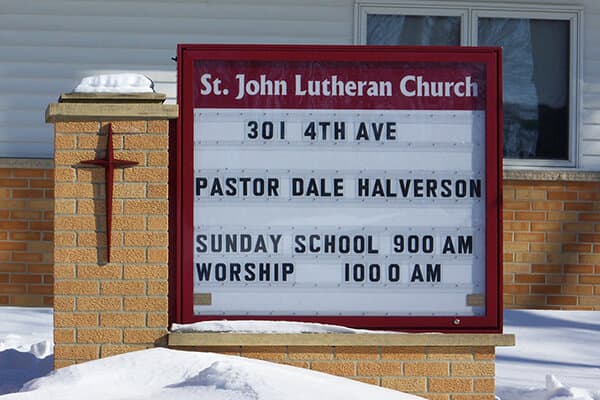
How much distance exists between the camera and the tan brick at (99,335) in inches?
244

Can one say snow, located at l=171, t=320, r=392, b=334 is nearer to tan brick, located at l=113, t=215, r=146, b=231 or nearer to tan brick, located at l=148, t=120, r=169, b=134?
tan brick, located at l=113, t=215, r=146, b=231

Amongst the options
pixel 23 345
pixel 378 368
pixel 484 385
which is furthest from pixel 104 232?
pixel 23 345

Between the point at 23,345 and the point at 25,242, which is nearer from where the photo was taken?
the point at 23,345

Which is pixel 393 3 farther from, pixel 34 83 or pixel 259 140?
pixel 259 140

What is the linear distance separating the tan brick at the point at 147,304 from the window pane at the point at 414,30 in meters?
5.46

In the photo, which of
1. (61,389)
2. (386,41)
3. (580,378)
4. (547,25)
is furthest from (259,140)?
(547,25)

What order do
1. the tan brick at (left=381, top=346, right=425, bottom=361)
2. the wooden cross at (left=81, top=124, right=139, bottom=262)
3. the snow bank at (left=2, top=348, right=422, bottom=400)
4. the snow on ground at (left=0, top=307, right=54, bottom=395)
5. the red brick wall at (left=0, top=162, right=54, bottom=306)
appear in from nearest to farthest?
the snow bank at (left=2, top=348, right=422, bottom=400), the wooden cross at (left=81, top=124, right=139, bottom=262), the tan brick at (left=381, top=346, right=425, bottom=361), the snow on ground at (left=0, top=307, right=54, bottom=395), the red brick wall at (left=0, top=162, right=54, bottom=306)

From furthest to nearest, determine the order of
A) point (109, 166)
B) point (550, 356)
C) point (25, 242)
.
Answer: point (25, 242)
point (550, 356)
point (109, 166)

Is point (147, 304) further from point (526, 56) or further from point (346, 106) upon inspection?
point (526, 56)

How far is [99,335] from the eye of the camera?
620cm

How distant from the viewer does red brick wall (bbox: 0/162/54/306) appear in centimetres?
1064

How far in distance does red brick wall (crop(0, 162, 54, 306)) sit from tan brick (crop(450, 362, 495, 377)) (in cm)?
556

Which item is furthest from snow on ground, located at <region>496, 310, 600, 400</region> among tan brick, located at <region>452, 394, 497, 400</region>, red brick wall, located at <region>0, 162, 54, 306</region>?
red brick wall, located at <region>0, 162, 54, 306</region>

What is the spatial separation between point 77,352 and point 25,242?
473 cm
